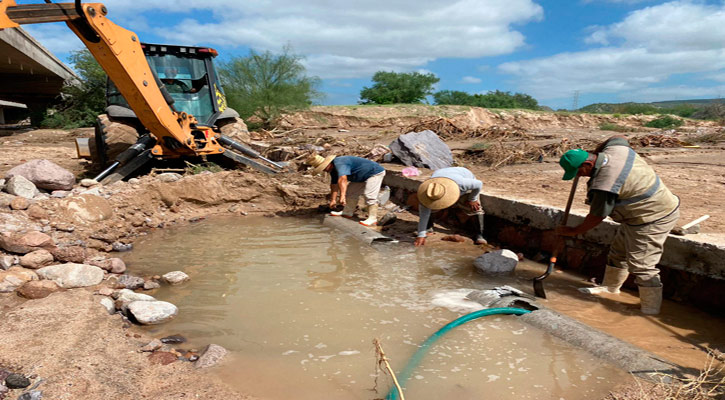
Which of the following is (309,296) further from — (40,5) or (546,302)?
(40,5)

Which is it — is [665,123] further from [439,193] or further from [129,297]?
[129,297]

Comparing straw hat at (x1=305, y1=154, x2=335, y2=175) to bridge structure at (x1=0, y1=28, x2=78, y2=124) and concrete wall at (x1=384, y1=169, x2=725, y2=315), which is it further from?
bridge structure at (x1=0, y1=28, x2=78, y2=124)

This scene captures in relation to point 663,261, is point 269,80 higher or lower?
higher

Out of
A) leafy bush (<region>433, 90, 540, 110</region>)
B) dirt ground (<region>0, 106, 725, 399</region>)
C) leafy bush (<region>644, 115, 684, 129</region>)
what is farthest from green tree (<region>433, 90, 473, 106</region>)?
dirt ground (<region>0, 106, 725, 399</region>)

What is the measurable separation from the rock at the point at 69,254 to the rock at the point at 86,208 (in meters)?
1.07

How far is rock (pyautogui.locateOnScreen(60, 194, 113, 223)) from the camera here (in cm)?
538

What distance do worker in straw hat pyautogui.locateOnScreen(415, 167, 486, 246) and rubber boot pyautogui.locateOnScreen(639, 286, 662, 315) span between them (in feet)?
6.90

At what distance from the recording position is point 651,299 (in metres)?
3.56

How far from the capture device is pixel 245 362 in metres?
2.88

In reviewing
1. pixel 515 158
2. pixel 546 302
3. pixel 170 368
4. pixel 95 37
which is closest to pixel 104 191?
pixel 95 37

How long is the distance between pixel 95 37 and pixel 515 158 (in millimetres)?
7376

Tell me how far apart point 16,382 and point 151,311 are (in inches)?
45.9

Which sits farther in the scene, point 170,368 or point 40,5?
point 40,5

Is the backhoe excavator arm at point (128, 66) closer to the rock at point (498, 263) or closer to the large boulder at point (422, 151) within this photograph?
the large boulder at point (422, 151)
